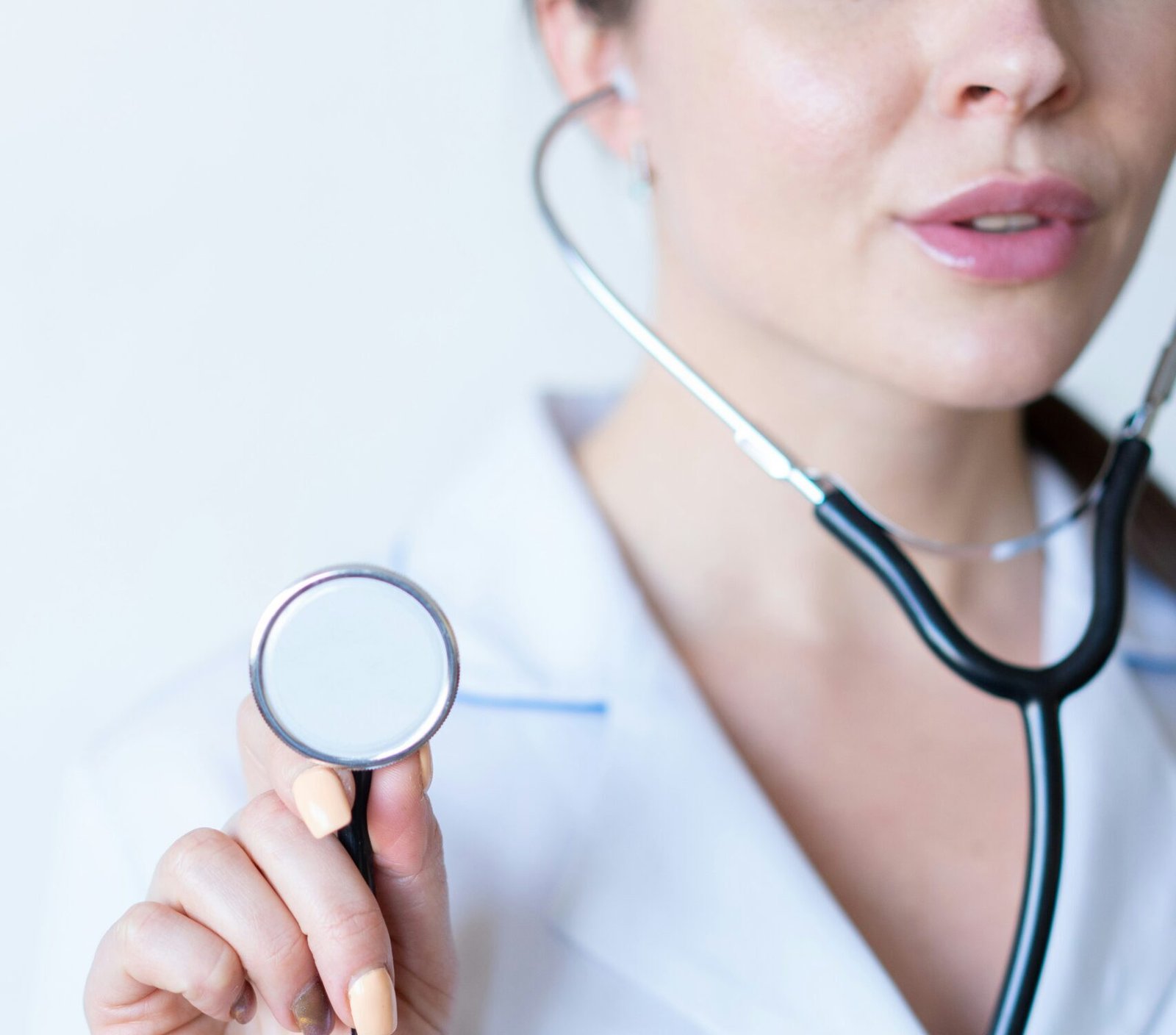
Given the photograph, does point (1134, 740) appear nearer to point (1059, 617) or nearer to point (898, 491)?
A: point (1059, 617)

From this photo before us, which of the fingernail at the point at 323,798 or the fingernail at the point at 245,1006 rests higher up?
the fingernail at the point at 323,798

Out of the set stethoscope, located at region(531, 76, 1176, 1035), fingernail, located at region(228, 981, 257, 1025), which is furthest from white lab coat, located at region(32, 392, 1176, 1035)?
fingernail, located at region(228, 981, 257, 1025)


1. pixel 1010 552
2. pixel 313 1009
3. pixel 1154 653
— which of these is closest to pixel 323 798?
pixel 313 1009

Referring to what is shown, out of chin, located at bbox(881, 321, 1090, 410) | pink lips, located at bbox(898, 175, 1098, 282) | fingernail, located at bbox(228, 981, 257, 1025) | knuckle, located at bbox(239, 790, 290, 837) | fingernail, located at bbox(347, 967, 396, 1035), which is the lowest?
fingernail, located at bbox(228, 981, 257, 1025)

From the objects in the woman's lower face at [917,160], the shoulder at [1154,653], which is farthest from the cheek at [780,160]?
the shoulder at [1154,653]

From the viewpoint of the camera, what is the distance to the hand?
66 centimetres

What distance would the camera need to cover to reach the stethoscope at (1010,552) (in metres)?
0.86

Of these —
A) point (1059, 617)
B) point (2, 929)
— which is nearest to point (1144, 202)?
point (1059, 617)

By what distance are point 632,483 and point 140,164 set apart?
60 cm

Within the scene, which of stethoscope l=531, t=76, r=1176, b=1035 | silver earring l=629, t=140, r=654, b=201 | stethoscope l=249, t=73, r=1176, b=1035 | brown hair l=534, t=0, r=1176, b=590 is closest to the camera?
stethoscope l=249, t=73, r=1176, b=1035

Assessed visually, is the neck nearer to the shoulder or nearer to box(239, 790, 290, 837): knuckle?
the shoulder

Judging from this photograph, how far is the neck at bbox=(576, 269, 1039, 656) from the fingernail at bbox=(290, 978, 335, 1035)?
54 cm

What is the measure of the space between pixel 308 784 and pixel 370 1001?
0.10 m

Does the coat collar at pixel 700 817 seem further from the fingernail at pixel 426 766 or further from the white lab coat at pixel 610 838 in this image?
the fingernail at pixel 426 766
